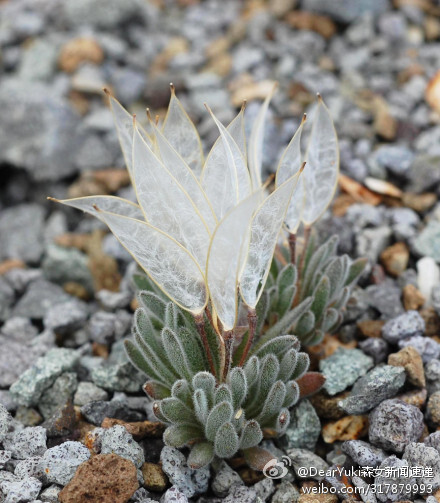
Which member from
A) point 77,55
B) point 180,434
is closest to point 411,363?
point 180,434

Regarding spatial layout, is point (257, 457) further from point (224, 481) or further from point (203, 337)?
point (203, 337)

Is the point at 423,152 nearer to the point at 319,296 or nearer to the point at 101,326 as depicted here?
the point at 319,296

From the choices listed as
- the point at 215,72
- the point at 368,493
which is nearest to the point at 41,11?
the point at 215,72

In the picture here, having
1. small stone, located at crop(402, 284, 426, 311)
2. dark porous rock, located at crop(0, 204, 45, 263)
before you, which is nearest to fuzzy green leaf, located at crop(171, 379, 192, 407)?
small stone, located at crop(402, 284, 426, 311)

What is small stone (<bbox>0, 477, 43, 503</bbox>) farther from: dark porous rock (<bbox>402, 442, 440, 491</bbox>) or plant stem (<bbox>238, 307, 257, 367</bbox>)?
dark porous rock (<bbox>402, 442, 440, 491</bbox>)

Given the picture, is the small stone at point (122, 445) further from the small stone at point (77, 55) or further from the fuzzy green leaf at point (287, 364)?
the small stone at point (77, 55)
